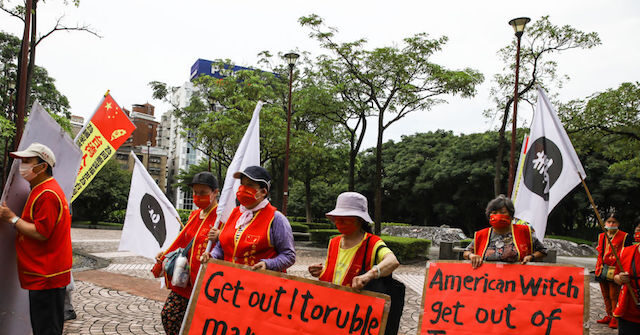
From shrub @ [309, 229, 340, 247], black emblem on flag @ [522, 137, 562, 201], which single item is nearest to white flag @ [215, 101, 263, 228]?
black emblem on flag @ [522, 137, 562, 201]

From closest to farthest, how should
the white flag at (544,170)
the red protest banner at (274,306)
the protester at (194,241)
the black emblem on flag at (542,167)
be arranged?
the red protest banner at (274,306)
the protester at (194,241)
the white flag at (544,170)
the black emblem on flag at (542,167)

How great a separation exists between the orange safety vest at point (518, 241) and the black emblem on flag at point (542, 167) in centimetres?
90

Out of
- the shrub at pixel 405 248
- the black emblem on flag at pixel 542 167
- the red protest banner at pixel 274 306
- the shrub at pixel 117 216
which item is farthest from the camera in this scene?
the shrub at pixel 117 216

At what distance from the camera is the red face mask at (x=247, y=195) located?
3.49 m

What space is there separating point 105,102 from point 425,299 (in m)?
5.74

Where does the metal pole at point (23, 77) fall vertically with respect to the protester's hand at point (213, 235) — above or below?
above

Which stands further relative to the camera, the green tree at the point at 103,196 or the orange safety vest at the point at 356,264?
the green tree at the point at 103,196

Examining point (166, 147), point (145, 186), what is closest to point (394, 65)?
point (145, 186)

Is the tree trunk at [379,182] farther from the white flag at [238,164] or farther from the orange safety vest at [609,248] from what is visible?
the white flag at [238,164]

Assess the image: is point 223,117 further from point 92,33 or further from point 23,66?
point 23,66

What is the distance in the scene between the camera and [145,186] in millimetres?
5102

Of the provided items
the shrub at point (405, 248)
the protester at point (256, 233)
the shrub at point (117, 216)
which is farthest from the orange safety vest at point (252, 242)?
the shrub at point (117, 216)

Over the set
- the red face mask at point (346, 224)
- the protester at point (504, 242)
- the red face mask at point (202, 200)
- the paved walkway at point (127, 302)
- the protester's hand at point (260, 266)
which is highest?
the red face mask at point (202, 200)

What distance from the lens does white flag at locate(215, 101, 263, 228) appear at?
3.78 m
